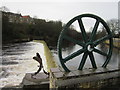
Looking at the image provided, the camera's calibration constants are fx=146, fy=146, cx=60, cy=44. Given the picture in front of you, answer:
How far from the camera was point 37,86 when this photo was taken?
540cm

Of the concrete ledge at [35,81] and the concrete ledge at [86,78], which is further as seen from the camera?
the concrete ledge at [35,81]

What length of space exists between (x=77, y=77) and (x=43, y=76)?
84.5 inches

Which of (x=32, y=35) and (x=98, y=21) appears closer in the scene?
(x=98, y=21)

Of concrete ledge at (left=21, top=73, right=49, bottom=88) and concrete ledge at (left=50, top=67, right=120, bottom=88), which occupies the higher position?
concrete ledge at (left=50, top=67, right=120, bottom=88)

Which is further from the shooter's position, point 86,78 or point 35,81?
point 35,81

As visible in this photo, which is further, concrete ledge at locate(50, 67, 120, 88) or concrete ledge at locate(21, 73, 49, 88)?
concrete ledge at locate(21, 73, 49, 88)

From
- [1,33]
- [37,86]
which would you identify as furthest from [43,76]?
[1,33]

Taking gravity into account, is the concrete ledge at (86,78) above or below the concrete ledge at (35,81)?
above

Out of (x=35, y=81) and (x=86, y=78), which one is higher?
(x=86, y=78)

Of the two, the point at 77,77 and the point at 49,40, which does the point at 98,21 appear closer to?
the point at 77,77

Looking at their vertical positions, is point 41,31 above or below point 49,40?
above

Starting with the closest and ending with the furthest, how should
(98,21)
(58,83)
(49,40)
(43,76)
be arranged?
(58,83) < (98,21) < (43,76) < (49,40)

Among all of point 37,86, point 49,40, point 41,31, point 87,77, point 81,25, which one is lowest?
point 37,86

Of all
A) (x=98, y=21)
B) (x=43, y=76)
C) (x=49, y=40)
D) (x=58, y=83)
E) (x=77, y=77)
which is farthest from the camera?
(x=49, y=40)
